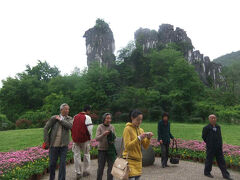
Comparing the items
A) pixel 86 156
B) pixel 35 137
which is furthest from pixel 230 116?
pixel 86 156

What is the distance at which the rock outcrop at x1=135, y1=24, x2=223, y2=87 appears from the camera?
196ft

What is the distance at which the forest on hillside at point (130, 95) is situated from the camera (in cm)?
2839

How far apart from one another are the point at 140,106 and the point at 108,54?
1217 inches

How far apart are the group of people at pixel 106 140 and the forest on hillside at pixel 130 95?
18646mm

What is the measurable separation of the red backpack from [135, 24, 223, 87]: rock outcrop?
186ft

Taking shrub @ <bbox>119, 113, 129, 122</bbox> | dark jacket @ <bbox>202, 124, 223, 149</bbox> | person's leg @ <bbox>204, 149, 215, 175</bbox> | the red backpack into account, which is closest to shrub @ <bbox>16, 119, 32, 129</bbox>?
shrub @ <bbox>119, 113, 129, 122</bbox>

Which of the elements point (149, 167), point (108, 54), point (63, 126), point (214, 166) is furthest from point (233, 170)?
point (108, 54)

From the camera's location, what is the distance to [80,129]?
5.77 meters

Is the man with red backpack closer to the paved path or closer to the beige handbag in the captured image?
the paved path

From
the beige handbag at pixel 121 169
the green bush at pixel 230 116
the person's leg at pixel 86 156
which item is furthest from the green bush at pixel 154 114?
the beige handbag at pixel 121 169

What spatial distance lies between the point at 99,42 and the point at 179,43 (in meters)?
22.7

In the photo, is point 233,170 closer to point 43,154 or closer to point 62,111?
point 62,111

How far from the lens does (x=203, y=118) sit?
29234 millimetres

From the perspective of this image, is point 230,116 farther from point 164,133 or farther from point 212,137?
point 212,137
